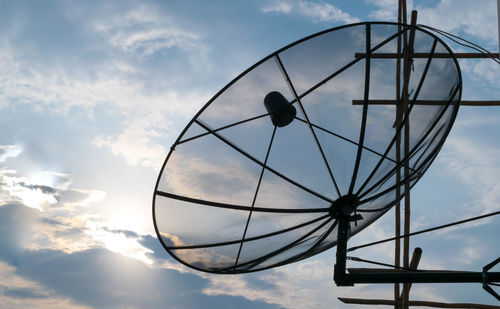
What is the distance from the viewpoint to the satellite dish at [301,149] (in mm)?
7348

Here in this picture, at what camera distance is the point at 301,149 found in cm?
820

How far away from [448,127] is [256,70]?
9.96 feet

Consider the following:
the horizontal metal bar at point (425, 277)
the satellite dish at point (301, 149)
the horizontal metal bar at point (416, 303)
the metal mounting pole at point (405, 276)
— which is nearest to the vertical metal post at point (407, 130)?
the satellite dish at point (301, 149)

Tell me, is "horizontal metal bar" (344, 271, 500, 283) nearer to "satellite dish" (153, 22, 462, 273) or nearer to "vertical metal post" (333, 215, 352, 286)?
"vertical metal post" (333, 215, 352, 286)

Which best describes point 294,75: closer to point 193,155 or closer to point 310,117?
point 310,117

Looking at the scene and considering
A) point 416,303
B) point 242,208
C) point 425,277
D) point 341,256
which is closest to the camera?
point 425,277

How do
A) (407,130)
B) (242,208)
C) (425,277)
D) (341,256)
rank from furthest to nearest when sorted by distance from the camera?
1. (242,208)
2. (407,130)
3. (341,256)
4. (425,277)

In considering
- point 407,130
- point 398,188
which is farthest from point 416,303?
point 407,130

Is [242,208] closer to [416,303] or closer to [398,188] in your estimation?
[398,188]

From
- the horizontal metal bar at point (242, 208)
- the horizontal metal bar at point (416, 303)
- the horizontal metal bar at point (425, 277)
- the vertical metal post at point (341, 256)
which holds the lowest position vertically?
the horizontal metal bar at point (425, 277)

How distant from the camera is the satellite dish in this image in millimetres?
7348

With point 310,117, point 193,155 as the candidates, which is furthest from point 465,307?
point 193,155

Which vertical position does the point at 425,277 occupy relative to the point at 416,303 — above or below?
below

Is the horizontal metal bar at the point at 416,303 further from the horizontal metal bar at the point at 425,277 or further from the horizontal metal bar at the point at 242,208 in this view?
the horizontal metal bar at the point at 425,277
